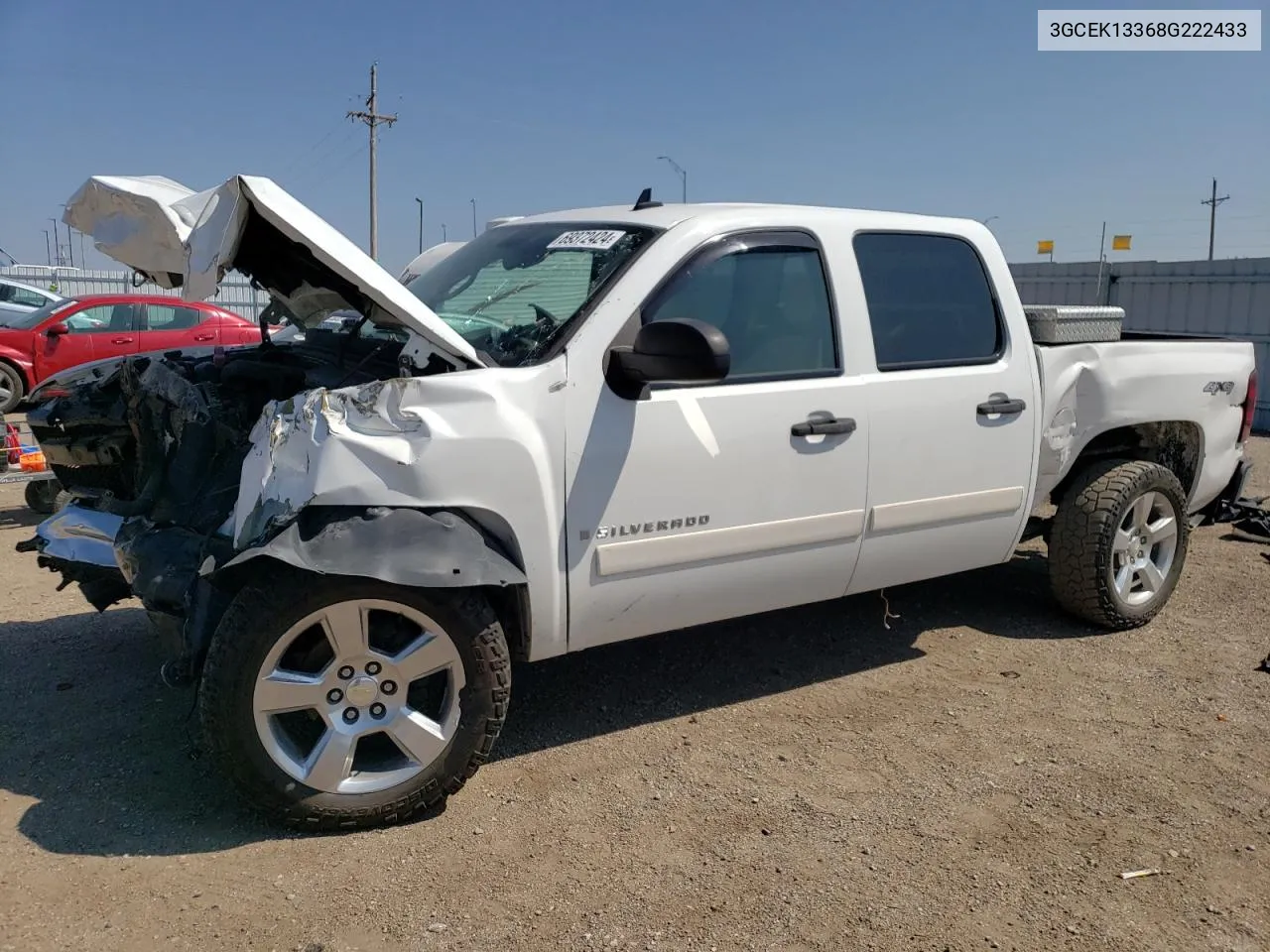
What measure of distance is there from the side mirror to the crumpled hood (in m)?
0.47

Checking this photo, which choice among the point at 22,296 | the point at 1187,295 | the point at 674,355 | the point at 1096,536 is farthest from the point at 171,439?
the point at 1187,295

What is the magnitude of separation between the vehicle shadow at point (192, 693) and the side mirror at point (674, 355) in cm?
142

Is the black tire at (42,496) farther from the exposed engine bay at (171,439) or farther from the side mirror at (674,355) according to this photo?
the side mirror at (674,355)

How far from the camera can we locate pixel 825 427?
3732 mm

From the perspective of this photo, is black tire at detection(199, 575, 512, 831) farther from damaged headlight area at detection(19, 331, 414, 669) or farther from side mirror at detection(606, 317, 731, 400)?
side mirror at detection(606, 317, 731, 400)

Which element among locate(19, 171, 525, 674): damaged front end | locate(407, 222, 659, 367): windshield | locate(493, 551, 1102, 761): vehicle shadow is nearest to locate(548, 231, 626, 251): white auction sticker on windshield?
locate(407, 222, 659, 367): windshield

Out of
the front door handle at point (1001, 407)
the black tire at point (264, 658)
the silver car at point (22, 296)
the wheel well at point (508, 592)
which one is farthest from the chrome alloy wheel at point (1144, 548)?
the silver car at point (22, 296)

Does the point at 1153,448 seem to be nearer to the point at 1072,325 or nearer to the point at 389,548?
the point at 1072,325

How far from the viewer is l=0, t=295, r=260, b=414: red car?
41.9 feet

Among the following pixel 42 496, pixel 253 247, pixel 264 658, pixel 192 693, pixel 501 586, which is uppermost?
pixel 253 247

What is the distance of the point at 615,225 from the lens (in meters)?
3.80

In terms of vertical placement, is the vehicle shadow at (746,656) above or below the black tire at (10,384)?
below

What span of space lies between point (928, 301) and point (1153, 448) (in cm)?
191

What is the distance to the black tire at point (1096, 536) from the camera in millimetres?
4812
